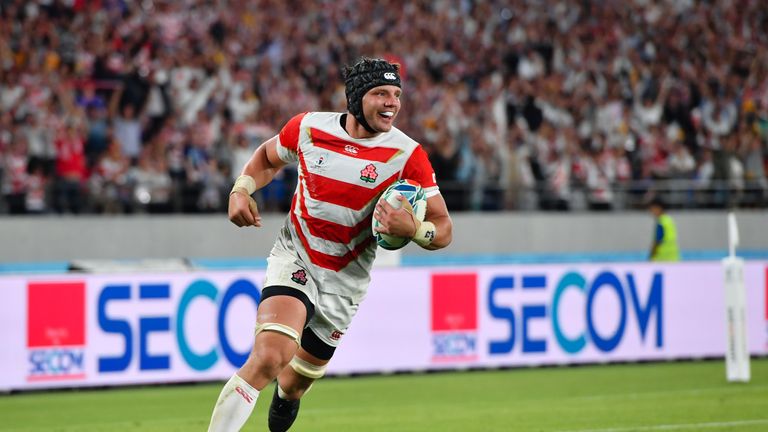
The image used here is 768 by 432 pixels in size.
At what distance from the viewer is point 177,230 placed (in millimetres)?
18984

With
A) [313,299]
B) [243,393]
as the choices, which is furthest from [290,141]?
[243,393]

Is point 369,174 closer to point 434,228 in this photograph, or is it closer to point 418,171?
point 418,171

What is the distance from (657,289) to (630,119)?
7.76m

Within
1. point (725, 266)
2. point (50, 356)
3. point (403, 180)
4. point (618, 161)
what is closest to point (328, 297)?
point (403, 180)

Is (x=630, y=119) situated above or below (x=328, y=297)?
above

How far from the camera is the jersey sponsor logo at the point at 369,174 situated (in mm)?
7246

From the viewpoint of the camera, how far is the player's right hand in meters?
6.96

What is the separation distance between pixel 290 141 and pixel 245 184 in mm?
414

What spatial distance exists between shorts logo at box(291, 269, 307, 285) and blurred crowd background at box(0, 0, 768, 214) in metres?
10.7

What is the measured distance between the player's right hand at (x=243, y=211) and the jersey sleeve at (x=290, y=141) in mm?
566

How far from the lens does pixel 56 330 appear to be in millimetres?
12852

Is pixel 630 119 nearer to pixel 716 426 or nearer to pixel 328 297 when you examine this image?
pixel 716 426

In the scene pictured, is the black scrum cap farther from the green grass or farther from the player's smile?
the green grass


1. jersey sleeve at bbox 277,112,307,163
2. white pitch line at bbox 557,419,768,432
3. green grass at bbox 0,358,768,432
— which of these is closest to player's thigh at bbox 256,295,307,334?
jersey sleeve at bbox 277,112,307,163
